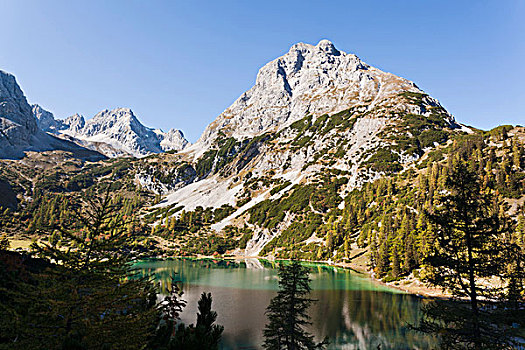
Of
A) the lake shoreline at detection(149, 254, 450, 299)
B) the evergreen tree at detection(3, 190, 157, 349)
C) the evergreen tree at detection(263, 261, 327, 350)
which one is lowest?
the lake shoreline at detection(149, 254, 450, 299)

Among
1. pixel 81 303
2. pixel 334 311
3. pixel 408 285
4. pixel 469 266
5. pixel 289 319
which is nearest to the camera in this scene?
pixel 81 303

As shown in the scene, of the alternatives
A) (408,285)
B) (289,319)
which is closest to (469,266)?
(289,319)

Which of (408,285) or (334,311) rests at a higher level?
(408,285)

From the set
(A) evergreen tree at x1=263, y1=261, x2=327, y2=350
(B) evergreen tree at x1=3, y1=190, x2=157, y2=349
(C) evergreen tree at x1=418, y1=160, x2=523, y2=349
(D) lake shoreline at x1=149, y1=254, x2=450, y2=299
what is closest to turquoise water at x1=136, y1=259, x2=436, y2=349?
(D) lake shoreline at x1=149, y1=254, x2=450, y2=299

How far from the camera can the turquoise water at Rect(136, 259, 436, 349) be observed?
35375 millimetres

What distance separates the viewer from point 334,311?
48.2m

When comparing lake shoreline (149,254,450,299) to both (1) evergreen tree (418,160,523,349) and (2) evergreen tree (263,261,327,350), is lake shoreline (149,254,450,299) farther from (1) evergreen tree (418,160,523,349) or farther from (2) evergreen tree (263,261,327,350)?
(1) evergreen tree (418,160,523,349)

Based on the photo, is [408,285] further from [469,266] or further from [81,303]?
[81,303]

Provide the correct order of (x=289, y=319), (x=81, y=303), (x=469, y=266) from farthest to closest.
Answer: (x=289, y=319) < (x=469, y=266) < (x=81, y=303)

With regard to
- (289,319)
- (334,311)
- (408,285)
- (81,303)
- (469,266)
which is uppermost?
(469,266)

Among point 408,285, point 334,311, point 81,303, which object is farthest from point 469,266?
point 408,285

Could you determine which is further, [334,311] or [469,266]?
[334,311]

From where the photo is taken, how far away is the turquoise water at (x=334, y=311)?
3538 cm

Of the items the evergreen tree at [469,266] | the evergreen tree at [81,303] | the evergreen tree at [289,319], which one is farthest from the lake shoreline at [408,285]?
the evergreen tree at [81,303]
